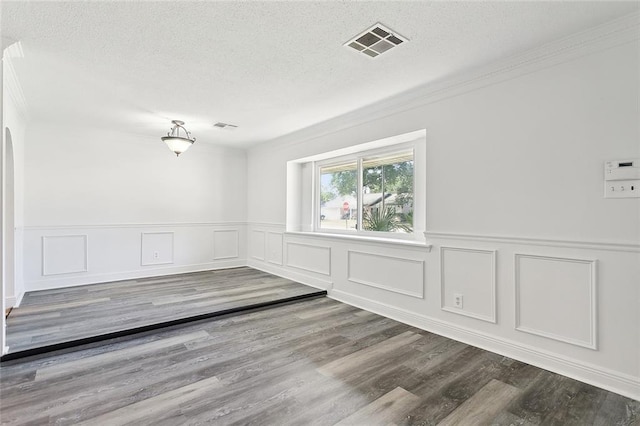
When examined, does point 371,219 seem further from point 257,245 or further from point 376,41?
point 257,245

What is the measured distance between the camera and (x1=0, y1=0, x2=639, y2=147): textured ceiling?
2090 millimetres

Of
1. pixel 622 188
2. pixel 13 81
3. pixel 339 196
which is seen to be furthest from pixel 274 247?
pixel 622 188

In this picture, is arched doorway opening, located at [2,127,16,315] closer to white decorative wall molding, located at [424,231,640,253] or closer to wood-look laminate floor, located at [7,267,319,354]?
wood-look laminate floor, located at [7,267,319,354]

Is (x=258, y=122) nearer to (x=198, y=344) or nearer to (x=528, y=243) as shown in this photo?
(x=198, y=344)

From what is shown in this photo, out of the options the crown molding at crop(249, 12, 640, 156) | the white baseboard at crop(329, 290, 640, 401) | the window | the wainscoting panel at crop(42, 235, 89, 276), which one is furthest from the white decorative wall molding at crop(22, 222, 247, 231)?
the white baseboard at crop(329, 290, 640, 401)

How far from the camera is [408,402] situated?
6.84 ft

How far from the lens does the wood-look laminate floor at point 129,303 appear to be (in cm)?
309

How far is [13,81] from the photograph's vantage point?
3.18 m

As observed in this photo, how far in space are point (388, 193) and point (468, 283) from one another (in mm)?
1603

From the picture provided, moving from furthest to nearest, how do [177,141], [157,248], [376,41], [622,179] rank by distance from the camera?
[157,248] → [177,141] → [376,41] → [622,179]

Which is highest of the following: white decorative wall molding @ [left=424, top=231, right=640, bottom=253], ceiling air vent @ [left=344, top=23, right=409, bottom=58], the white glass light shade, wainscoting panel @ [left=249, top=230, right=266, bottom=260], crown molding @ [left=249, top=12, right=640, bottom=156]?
ceiling air vent @ [left=344, top=23, right=409, bottom=58]

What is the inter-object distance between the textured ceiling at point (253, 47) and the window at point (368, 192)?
910mm

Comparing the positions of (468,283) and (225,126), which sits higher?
(225,126)

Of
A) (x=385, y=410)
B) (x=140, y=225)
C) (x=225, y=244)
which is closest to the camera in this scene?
(x=385, y=410)
